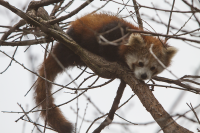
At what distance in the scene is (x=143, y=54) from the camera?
15.3ft

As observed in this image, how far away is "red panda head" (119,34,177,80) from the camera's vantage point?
14.9 feet

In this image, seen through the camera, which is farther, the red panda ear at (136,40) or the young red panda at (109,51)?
the young red panda at (109,51)

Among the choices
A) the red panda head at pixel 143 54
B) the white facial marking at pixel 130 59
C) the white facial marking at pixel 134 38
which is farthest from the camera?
the white facial marking at pixel 130 59

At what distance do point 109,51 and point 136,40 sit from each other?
0.72 meters

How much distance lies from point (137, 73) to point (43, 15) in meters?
2.17

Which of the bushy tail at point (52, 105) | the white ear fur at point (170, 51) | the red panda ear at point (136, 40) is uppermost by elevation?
the white ear fur at point (170, 51)

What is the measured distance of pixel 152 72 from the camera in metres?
4.68

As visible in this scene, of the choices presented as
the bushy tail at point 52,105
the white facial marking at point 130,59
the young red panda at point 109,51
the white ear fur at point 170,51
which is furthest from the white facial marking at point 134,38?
the bushy tail at point 52,105

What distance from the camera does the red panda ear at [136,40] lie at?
14.6ft

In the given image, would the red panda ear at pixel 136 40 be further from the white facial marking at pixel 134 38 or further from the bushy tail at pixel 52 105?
the bushy tail at pixel 52 105

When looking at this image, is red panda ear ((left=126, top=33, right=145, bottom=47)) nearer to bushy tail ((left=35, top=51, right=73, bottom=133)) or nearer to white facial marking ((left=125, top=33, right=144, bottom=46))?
white facial marking ((left=125, top=33, right=144, bottom=46))

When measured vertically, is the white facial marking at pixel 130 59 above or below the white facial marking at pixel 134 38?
below

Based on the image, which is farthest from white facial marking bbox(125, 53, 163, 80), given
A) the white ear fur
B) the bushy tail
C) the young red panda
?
the bushy tail

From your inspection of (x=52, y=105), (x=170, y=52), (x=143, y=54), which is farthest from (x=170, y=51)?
(x=52, y=105)
